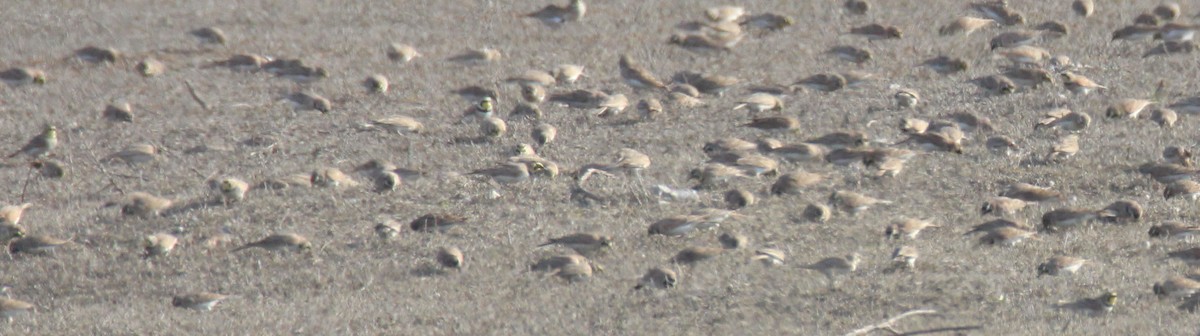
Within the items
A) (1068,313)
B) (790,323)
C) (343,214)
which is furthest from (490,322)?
(1068,313)

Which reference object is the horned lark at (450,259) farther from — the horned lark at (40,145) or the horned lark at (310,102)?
the horned lark at (40,145)

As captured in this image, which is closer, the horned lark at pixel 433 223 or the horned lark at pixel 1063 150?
the horned lark at pixel 433 223

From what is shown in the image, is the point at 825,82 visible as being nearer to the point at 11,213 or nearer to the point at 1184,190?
the point at 1184,190

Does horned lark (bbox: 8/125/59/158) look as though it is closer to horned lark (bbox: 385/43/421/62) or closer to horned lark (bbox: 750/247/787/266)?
horned lark (bbox: 385/43/421/62)

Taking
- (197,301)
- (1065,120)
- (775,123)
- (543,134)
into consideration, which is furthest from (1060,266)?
(197,301)

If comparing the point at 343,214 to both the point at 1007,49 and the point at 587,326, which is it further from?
the point at 1007,49

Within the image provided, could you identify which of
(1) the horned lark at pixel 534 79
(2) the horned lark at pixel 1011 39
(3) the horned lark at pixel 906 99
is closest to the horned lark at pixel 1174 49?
(2) the horned lark at pixel 1011 39
